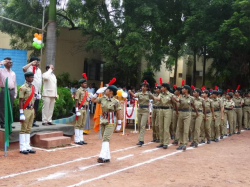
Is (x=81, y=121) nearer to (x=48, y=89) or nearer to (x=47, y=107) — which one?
(x=47, y=107)

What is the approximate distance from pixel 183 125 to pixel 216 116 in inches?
112

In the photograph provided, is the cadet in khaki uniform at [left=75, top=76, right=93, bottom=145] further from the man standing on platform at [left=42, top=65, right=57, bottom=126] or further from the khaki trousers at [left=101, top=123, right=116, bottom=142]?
the khaki trousers at [left=101, top=123, right=116, bottom=142]

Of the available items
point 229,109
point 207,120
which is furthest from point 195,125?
point 229,109

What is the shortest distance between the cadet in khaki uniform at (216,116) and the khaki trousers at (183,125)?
2.47 m

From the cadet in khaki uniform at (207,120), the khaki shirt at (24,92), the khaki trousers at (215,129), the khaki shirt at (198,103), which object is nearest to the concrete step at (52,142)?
the khaki shirt at (24,92)

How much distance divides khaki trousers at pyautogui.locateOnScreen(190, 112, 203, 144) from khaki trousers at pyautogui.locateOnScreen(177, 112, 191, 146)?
2.37 ft

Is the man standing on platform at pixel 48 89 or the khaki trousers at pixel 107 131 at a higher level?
the man standing on platform at pixel 48 89

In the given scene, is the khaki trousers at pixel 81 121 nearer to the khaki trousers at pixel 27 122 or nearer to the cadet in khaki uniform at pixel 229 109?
the khaki trousers at pixel 27 122

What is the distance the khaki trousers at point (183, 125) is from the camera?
30.6ft

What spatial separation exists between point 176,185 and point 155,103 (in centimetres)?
505

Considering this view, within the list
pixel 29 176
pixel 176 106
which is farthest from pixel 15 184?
pixel 176 106

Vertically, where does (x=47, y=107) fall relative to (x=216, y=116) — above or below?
above

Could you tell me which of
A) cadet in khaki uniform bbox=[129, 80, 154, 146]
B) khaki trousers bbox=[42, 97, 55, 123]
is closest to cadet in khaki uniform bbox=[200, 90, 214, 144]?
cadet in khaki uniform bbox=[129, 80, 154, 146]

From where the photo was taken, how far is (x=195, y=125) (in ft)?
33.3
